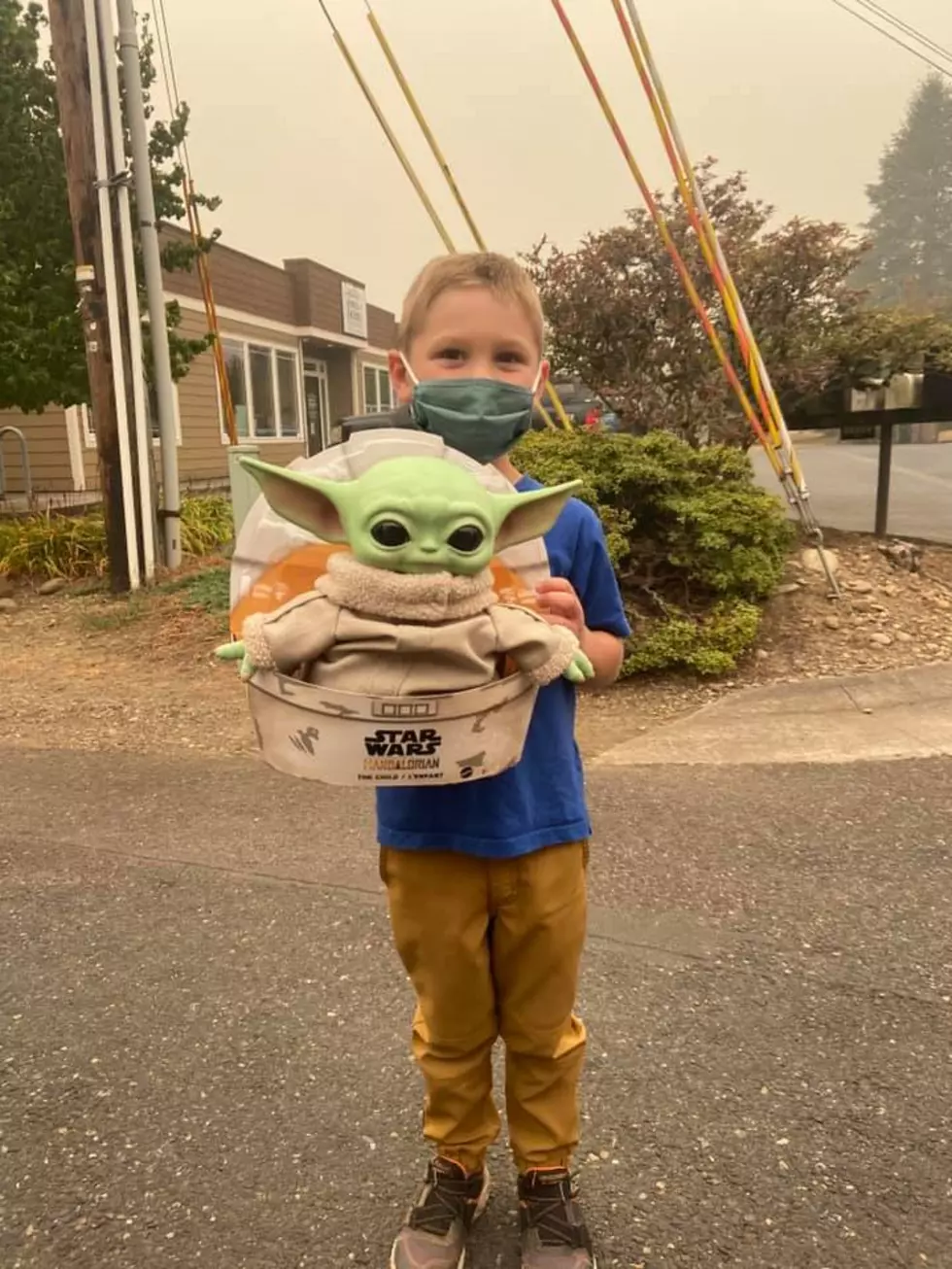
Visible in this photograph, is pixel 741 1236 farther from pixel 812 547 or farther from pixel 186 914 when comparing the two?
pixel 812 547

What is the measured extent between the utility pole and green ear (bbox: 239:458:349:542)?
278 inches

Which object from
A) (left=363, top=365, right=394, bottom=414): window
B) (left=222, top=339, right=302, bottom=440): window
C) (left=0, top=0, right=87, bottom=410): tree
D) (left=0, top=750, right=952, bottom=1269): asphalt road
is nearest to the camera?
(left=0, top=750, right=952, bottom=1269): asphalt road

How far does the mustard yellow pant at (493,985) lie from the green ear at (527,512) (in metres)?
0.57

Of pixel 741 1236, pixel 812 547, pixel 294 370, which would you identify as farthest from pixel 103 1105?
pixel 294 370

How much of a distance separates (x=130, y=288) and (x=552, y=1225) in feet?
25.1

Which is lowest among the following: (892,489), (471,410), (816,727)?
(816,727)

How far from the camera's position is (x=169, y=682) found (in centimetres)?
595

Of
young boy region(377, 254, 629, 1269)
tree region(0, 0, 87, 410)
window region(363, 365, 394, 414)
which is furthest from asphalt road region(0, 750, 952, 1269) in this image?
window region(363, 365, 394, 414)

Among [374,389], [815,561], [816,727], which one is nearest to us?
[816,727]

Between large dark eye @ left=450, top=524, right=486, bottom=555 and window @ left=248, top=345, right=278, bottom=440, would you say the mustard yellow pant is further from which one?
window @ left=248, top=345, right=278, bottom=440

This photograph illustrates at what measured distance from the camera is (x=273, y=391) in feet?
70.5

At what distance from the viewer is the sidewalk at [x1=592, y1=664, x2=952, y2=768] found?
4414 mm

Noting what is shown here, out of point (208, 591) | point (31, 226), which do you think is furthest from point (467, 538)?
point (31, 226)

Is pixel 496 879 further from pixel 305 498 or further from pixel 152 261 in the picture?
pixel 152 261
